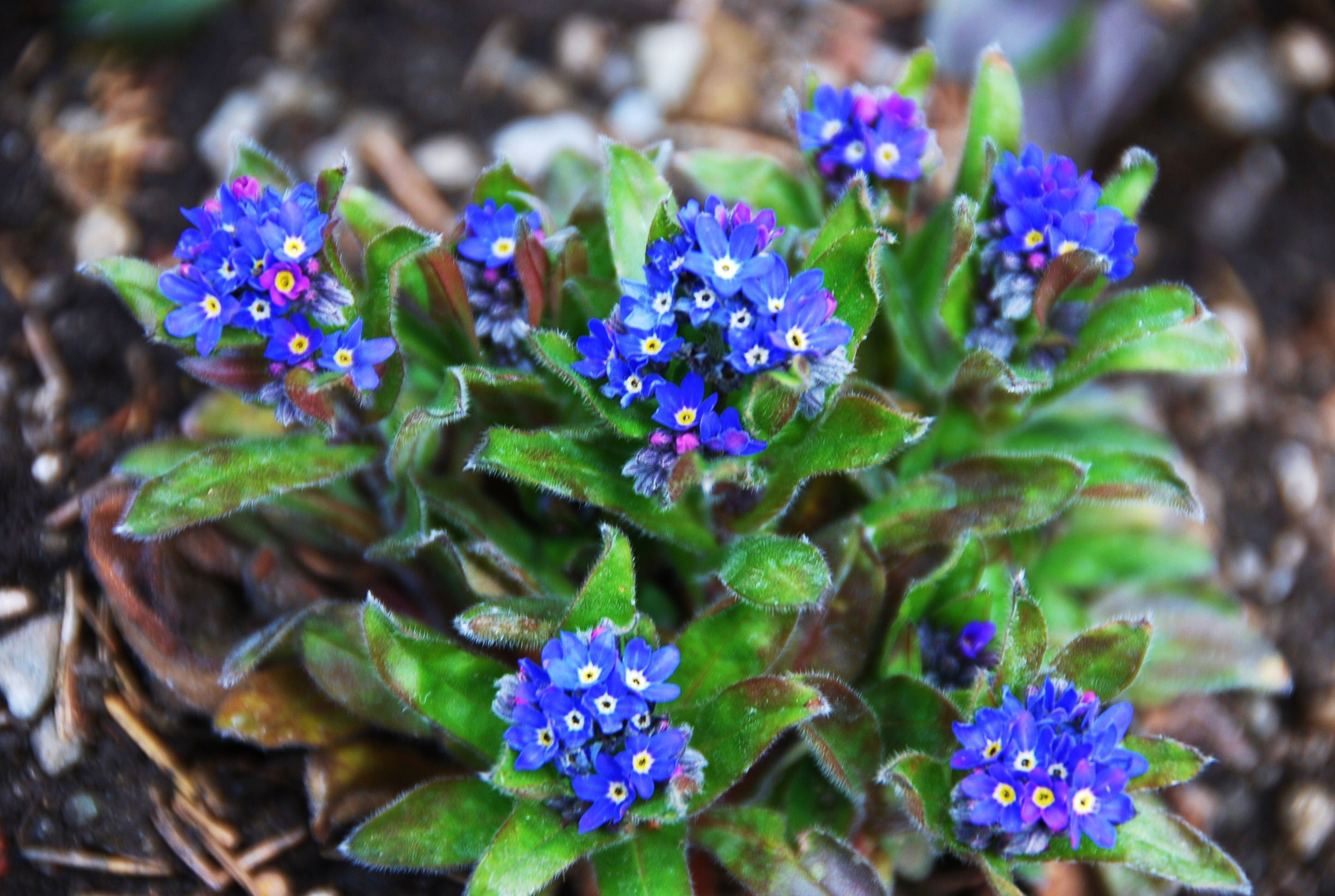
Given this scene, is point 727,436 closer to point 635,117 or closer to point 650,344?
point 650,344

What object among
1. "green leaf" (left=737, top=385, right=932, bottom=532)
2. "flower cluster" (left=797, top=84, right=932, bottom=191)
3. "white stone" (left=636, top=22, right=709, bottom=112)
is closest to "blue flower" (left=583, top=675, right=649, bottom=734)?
"green leaf" (left=737, top=385, right=932, bottom=532)

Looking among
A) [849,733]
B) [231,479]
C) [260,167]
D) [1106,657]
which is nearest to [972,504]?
[1106,657]

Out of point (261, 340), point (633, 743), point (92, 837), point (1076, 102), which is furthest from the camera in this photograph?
point (1076, 102)

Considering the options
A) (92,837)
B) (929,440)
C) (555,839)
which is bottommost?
(92,837)

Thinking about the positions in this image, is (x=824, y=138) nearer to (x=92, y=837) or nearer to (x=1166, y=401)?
(x=1166, y=401)

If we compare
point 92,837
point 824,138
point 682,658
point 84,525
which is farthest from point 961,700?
point 84,525

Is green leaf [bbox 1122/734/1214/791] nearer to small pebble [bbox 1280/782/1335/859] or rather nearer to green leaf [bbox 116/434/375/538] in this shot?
small pebble [bbox 1280/782/1335/859]

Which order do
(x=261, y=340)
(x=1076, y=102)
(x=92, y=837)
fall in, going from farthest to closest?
(x=1076, y=102) < (x=92, y=837) < (x=261, y=340)
